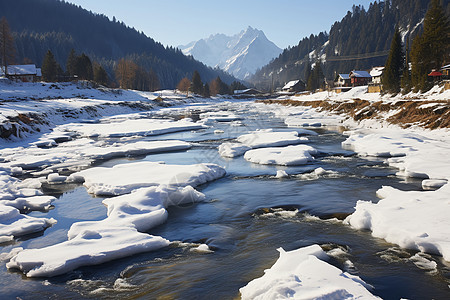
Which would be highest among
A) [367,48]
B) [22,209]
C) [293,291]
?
[367,48]

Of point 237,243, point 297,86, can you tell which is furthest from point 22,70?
point 297,86

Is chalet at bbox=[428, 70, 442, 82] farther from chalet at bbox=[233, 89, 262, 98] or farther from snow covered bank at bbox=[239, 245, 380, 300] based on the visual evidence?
chalet at bbox=[233, 89, 262, 98]

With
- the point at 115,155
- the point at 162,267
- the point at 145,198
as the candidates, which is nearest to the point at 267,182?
the point at 145,198

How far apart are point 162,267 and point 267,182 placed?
7.00 meters

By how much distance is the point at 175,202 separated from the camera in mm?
10344

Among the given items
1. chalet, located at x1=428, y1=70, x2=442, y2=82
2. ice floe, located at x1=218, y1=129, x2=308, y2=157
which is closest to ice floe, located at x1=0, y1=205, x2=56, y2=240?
ice floe, located at x1=218, y1=129, x2=308, y2=157

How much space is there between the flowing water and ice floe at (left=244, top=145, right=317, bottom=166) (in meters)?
2.59

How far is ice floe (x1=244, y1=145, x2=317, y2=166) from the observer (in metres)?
15.7

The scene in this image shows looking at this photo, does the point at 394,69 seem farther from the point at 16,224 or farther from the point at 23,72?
the point at 23,72

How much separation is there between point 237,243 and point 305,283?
2629mm

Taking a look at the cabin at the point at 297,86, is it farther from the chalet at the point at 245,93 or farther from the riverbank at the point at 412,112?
the riverbank at the point at 412,112

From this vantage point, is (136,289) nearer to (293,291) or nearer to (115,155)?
(293,291)

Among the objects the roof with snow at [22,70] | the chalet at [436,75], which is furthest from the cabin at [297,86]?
the roof with snow at [22,70]

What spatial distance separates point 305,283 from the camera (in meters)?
4.95
